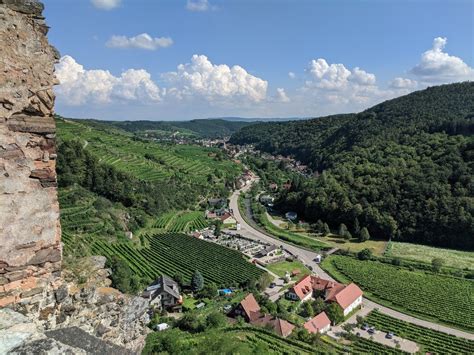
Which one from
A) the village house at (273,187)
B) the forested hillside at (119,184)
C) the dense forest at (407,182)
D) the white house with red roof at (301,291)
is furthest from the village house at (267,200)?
the white house with red roof at (301,291)

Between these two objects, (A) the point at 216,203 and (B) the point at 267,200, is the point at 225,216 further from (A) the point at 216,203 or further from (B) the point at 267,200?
(B) the point at 267,200

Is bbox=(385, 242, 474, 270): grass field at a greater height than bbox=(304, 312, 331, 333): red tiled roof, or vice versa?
bbox=(304, 312, 331, 333): red tiled roof

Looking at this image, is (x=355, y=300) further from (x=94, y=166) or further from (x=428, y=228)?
(x=94, y=166)

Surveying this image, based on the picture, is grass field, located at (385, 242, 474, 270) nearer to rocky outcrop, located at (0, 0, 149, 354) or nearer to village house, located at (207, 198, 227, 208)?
village house, located at (207, 198, 227, 208)

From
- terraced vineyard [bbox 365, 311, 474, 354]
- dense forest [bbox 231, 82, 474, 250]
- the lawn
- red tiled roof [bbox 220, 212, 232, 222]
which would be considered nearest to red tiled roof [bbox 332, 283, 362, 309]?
terraced vineyard [bbox 365, 311, 474, 354]

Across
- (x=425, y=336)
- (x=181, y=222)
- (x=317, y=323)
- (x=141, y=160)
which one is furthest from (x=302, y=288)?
(x=141, y=160)
